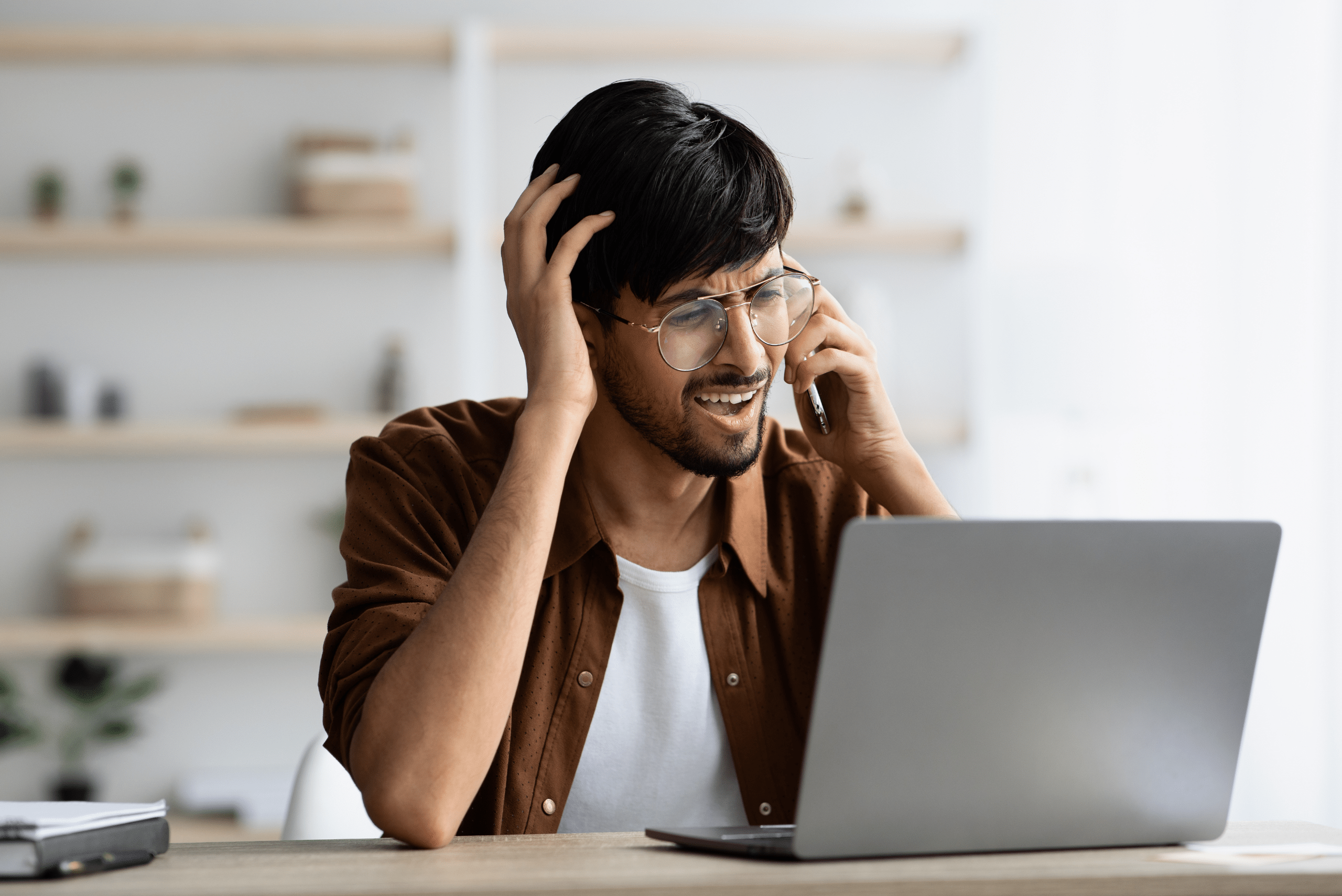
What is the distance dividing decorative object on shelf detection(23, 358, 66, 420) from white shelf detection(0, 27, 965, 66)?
32.7 inches

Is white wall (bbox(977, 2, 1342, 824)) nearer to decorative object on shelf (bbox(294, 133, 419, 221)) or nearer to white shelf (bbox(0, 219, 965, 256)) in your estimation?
white shelf (bbox(0, 219, 965, 256))

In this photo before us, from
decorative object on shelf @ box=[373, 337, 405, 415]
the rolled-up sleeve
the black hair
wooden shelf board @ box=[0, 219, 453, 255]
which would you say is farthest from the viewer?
decorative object on shelf @ box=[373, 337, 405, 415]

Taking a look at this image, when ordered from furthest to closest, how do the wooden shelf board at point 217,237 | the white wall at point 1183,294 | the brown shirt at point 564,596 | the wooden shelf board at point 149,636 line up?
the wooden shelf board at point 217,237
the wooden shelf board at point 149,636
the white wall at point 1183,294
the brown shirt at point 564,596

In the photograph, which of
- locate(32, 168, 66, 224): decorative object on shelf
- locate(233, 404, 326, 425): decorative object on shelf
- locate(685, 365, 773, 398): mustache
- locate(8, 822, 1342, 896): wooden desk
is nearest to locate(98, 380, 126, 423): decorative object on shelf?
locate(233, 404, 326, 425): decorative object on shelf

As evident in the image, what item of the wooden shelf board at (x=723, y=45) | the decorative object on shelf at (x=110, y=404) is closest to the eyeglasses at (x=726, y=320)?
the wooden shelf board at (x=723, y=45)

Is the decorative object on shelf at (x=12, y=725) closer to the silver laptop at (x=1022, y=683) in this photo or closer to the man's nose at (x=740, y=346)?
the man's nose at (x=740, y=346)

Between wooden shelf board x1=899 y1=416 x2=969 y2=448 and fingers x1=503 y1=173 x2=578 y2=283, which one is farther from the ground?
fingers x1=503 y1=173 x2=578 y2=283

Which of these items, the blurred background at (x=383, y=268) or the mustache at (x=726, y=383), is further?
the blurred background at (x=383, y=268)

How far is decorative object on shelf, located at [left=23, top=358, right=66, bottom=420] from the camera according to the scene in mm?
3066

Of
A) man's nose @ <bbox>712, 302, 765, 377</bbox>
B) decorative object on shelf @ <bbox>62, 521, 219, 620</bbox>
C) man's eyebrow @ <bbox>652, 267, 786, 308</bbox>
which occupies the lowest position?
decorative object on shelf @ <bbox>62, 521, 219, 620</bbox>

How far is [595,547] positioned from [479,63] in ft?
6.76

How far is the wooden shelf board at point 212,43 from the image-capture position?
120 inches

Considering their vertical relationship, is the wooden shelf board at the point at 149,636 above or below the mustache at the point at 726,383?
below

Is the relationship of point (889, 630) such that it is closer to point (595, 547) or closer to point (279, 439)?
point (595, 547)
